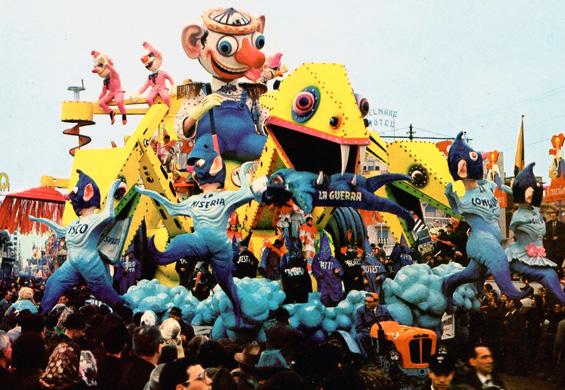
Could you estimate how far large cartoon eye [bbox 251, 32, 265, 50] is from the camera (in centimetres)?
1769

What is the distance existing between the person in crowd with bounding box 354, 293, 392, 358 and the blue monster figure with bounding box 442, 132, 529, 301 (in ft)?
5.80

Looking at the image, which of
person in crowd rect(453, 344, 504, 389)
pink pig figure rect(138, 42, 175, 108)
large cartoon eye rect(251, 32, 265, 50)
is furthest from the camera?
pink pig figure rect(138, 42, 175, 108)

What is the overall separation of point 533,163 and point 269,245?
4052mm

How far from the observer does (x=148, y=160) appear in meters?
17.1

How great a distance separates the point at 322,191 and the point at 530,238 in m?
3.31

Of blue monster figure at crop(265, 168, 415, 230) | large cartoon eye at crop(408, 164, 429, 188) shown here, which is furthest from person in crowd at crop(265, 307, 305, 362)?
large cartoon eye at crop(408, 164, 429, 188)

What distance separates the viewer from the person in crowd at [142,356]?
18.8 ft

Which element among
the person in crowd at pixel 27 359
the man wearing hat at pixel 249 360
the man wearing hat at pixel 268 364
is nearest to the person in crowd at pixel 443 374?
the man wearing hat at pixel 268 364

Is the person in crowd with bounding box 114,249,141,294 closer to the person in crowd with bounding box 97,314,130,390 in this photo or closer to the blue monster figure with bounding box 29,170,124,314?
the blue monster figure with bounding box 29,170,124,314

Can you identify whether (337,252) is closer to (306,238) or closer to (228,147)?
(306,238)

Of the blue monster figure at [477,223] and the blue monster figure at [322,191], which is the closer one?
the blue monster figure at [477,223]

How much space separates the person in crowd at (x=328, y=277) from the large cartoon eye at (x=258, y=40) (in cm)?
495

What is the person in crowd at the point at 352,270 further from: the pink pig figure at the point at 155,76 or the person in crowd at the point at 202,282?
the pink pig figure at the point at 155,76

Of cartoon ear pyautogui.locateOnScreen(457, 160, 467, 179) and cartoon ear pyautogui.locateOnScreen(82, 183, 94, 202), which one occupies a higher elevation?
cartoon ear pyautogui.locateOnScreen(457, 160, 467, 179)
